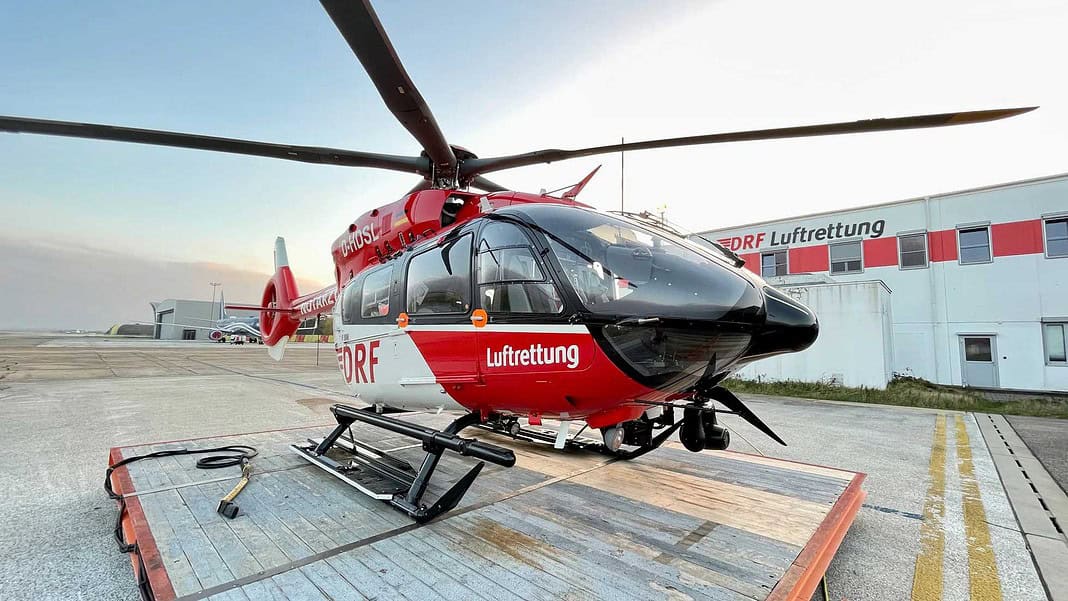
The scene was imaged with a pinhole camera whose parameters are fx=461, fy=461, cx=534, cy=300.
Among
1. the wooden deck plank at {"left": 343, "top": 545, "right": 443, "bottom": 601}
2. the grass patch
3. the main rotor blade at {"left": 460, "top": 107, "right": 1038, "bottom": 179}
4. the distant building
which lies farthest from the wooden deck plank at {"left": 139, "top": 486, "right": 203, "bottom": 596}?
the distant building

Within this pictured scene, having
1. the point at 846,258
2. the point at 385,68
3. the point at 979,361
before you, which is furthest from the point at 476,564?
the point at 846,258

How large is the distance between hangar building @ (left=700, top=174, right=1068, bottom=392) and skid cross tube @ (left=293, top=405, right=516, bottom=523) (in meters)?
13.9

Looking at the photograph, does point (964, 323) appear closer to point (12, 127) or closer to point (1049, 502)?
point (1049, 502)

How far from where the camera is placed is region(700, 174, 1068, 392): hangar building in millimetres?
13406

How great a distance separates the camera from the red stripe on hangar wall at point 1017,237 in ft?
44.9

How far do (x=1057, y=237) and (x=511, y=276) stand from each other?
18654mm

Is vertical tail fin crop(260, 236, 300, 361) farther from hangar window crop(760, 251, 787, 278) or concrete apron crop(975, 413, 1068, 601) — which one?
hangar window crop(760, 251, 787, 278)

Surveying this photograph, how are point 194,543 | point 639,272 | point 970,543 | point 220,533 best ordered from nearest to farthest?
→ point 639,272
point 194,543
point 220,533
point 970,543

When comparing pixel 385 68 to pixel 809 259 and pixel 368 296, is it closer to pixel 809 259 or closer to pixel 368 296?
pixel 368 296

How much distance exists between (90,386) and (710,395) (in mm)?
19137

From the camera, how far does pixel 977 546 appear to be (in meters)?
3.72

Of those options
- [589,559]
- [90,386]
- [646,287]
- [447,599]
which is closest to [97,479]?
[447,599]

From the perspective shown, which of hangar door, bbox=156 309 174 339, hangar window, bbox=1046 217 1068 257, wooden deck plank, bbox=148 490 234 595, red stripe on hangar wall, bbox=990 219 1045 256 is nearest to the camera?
wooden deck plank, bbox=148 490 234 595

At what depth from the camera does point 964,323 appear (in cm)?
1458
